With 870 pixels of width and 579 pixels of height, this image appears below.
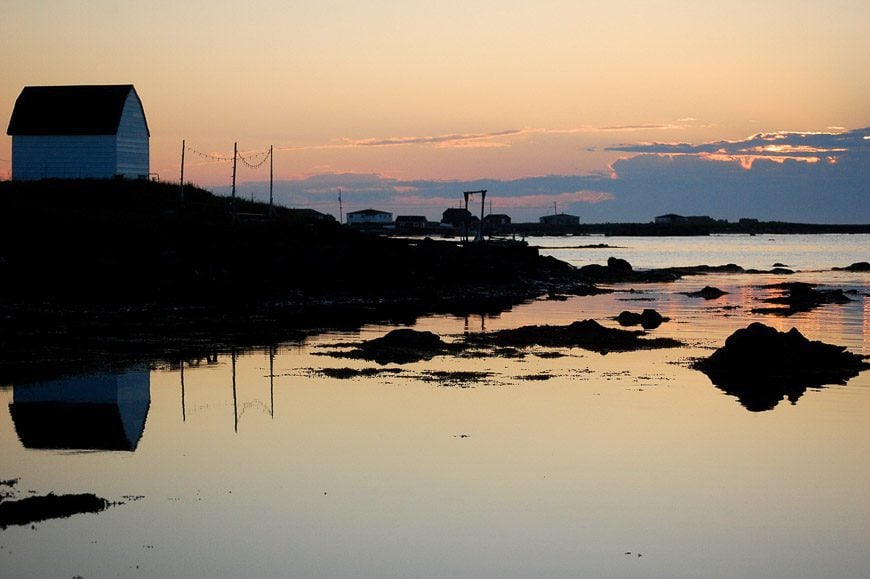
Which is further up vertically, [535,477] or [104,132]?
[104,132]

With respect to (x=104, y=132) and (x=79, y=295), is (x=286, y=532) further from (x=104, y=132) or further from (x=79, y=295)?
(x=104, y=132)

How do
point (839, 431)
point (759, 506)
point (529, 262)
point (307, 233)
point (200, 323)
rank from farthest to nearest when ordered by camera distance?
point (529, 262)
point (307, 233)
point (200, 323)
point (839, 431)
point (759, 506)

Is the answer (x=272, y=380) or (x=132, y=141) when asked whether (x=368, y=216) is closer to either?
(x=132, y=141)

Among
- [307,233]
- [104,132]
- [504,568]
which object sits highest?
[104,132]

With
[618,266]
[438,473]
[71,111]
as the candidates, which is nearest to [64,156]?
[71,111]

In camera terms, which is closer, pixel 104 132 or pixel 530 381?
pixel 530 381

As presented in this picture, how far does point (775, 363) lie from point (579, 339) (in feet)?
29.9

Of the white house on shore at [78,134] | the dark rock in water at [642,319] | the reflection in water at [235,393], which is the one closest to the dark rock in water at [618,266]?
the white house on shore at [78,134]

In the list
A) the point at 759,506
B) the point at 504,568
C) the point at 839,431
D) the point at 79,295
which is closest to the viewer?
the point at 504,568

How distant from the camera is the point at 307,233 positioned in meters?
65.6

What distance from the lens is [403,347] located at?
1474 inches

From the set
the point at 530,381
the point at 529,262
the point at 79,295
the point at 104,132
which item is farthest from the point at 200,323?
the point at 529,262

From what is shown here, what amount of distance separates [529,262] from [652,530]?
66.2 meters

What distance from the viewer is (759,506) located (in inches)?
698
